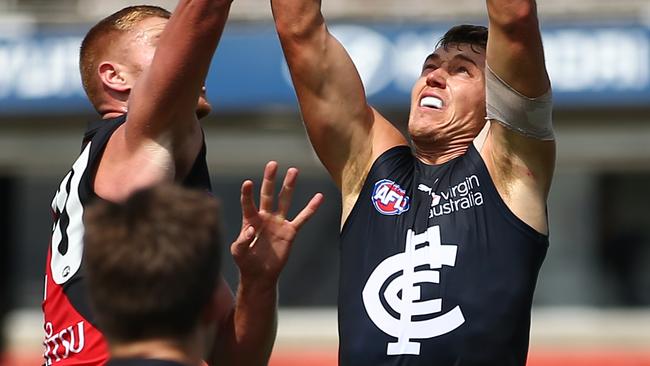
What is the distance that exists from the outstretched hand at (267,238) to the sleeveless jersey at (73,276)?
0.70 ft

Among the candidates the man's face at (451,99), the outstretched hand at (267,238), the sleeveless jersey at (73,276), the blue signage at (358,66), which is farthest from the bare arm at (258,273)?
the blue signage at (358,66)

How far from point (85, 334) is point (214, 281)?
4.40 ft

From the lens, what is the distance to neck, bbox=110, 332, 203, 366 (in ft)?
8.07

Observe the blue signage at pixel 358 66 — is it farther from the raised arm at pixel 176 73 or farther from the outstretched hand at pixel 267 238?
the raised arm at pixel 176 73

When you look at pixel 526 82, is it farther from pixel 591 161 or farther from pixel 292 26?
pixel 591 161

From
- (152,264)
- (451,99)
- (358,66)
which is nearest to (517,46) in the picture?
(451,99)

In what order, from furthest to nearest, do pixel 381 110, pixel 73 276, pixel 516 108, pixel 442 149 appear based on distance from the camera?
pixel 381 110 → pixel 442 149 → pixel 516 108 → pixel 73 276

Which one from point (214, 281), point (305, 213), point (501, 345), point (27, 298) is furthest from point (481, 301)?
point (27, 298)

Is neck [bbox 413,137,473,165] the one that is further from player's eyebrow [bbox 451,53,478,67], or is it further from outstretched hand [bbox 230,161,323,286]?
outstretched hand [bbox 230,161,323,286]

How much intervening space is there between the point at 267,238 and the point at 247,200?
199 mm

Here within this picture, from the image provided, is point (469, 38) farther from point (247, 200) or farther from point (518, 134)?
point (247, 200)

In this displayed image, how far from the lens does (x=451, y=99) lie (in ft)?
14.1

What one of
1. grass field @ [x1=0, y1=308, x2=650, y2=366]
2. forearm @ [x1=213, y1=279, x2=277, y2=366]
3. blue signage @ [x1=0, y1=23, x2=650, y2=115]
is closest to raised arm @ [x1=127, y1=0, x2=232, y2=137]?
forearm @ [x1=213, y1=279, x2=277, y2=366]

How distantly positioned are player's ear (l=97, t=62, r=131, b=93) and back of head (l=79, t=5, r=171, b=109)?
28mm
